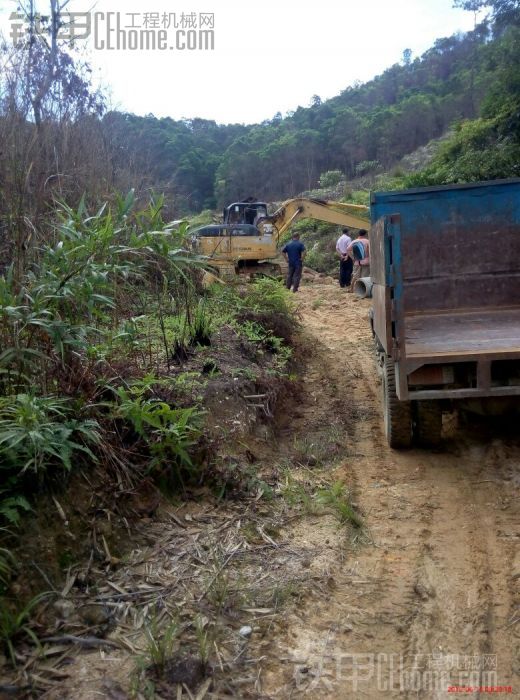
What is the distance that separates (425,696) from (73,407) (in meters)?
2.37

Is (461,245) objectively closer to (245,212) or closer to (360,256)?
(360,256)

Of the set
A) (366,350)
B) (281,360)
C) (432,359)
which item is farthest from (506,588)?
(366,350)

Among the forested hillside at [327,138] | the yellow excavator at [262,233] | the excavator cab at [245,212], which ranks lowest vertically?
the yellow excavator at [262,233]

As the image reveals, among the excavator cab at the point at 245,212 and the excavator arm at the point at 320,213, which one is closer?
the excavator arm at the point at 320,213

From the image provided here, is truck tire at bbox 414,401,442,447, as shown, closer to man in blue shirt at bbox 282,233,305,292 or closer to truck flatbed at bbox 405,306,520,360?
truck flatbed at bbox 405,306,520,360

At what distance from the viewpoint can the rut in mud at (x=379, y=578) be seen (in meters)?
2.78

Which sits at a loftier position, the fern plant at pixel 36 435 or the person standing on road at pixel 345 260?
the person standing on road at pixel 345 260

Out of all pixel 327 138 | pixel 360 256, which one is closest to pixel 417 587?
pixel 360 256

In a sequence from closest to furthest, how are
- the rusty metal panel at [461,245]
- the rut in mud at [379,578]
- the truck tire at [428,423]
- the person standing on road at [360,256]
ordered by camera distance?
the rut in mud at [379,578], the truck tire at [428,423], the rusty metal panel at [461,245], the person standing on road at [360,256]

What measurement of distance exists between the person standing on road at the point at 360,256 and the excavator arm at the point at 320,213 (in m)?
0.33

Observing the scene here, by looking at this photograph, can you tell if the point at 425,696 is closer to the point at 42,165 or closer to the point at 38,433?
the point at 38,433

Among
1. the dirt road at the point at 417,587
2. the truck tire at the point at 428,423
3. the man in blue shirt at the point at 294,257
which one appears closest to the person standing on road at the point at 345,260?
the man in blue shirt at the point at 294,257

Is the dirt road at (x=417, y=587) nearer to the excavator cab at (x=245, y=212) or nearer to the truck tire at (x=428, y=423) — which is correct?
the truck tire at (x=428, y=423)

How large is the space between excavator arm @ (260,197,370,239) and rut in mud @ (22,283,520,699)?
9354 millimetres
